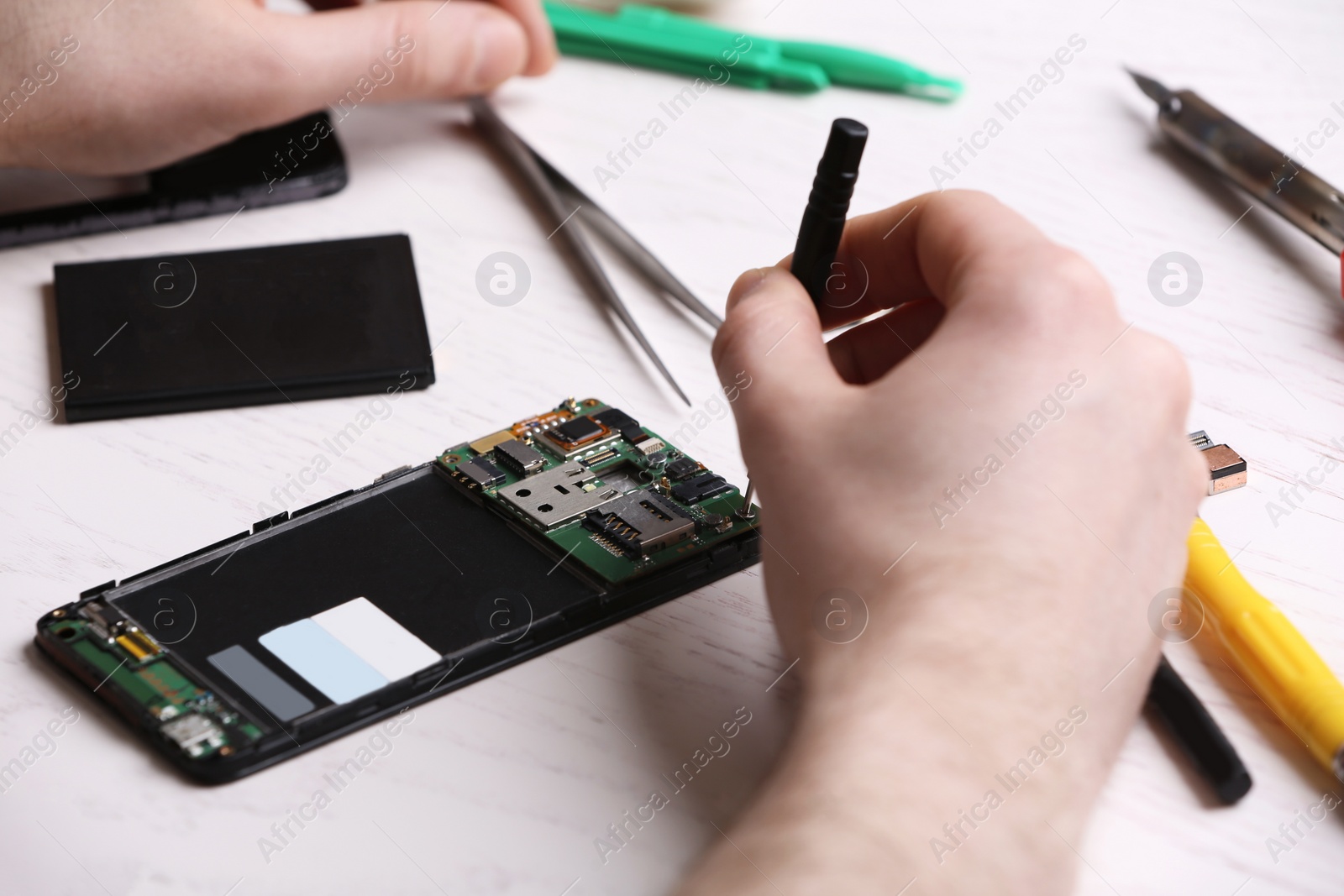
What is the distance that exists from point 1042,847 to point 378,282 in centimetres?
70

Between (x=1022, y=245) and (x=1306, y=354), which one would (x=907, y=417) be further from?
(x=1306, y=354)

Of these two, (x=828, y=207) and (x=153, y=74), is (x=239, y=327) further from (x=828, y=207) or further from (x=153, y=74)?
(x=828, y=207)

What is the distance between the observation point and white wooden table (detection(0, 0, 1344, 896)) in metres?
0.60

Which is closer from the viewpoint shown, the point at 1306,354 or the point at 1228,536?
the point at 1228,536

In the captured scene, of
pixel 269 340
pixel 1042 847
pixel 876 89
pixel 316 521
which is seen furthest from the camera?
pixel 876 89

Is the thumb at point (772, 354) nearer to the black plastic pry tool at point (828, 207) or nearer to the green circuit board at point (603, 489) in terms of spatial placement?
the black plastic pry tool at point (828, 207)

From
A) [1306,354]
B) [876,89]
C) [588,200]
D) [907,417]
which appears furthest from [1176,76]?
[907,417]

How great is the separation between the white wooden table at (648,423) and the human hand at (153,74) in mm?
87

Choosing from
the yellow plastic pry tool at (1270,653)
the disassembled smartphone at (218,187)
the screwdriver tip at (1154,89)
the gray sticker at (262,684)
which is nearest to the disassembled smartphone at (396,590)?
the gray sticker at (262,684)

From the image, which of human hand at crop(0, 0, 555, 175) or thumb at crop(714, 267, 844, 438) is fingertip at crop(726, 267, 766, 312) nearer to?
thumb at crop(714, 267, 844, 438)

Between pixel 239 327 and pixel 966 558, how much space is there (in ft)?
2.05

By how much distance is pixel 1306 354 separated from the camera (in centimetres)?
103

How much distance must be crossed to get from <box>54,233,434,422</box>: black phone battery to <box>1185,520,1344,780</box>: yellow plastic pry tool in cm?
57

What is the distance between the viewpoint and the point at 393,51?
46.1 inches
